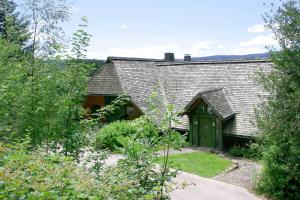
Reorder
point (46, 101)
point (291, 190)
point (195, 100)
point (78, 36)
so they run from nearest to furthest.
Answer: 1. point (78, 36)
2. point (46, 101)
3. point (291, 190)
4. point (195, 100)

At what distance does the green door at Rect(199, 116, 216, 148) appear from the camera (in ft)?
77.1

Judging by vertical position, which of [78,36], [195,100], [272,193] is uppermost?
[78,36]

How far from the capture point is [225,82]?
26.1 metres

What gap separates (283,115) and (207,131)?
8.53m

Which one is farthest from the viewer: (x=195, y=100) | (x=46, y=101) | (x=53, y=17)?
(x=195, y=100)

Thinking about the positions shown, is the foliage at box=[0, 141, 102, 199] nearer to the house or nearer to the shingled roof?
the house

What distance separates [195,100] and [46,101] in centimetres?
1673

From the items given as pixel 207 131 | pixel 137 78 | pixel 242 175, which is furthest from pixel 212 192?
pixel 137 78

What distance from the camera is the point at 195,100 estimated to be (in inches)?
941

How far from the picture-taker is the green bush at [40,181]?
393 cm

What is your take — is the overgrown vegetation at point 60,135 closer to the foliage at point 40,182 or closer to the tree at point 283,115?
the foliage at point 40,182

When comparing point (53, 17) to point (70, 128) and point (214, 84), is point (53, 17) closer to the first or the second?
point (70, 128)

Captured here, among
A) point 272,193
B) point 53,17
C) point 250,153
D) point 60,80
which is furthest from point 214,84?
point 60,80

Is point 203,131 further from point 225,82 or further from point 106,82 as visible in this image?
point 106,82
